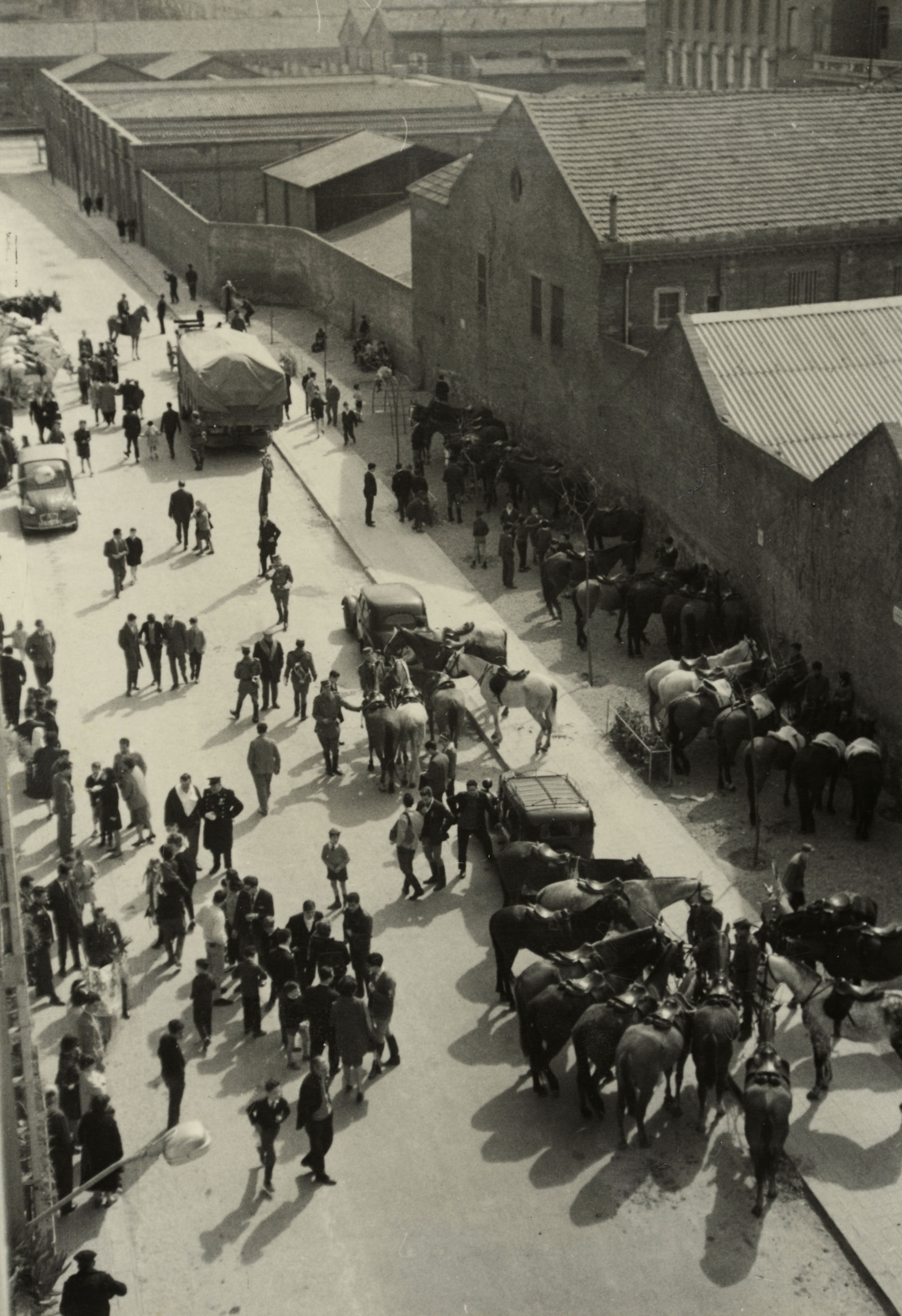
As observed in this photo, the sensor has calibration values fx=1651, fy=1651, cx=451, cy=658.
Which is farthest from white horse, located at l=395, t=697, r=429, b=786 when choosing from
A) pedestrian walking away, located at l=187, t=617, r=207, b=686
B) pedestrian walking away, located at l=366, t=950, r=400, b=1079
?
pedestrian walking away, located at l=366, t=950, r=400, b=1079

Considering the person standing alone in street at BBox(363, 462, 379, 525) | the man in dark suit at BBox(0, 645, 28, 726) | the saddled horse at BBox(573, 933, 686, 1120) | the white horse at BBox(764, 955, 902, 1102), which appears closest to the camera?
the saddled horse at BBox(573, 933, 686, 1120)

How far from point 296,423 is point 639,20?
70.9 meters

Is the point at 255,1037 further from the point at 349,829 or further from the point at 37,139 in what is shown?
the point at 37,139

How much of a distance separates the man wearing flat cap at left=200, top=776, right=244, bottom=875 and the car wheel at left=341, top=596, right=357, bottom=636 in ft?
27.5

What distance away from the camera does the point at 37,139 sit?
10581 cm

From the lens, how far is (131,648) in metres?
26.9

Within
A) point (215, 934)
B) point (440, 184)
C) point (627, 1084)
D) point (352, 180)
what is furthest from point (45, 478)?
point (352, 180)

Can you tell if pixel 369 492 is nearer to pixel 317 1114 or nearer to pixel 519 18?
pixel 317 1114

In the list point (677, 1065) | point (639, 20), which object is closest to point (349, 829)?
point (677, 1065)

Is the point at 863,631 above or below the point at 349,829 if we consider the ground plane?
above

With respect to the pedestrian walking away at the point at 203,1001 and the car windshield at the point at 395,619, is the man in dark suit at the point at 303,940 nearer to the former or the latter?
the pedestrian walking away at the point at 203,1001

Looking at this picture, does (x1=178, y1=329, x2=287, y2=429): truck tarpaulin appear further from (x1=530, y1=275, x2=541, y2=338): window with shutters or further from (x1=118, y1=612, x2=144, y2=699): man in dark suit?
(x1=118, y1=612, x2=144, y2=699): man in dark suit

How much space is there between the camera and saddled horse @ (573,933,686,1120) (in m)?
16.4

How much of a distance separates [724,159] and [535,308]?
5.39 metres
